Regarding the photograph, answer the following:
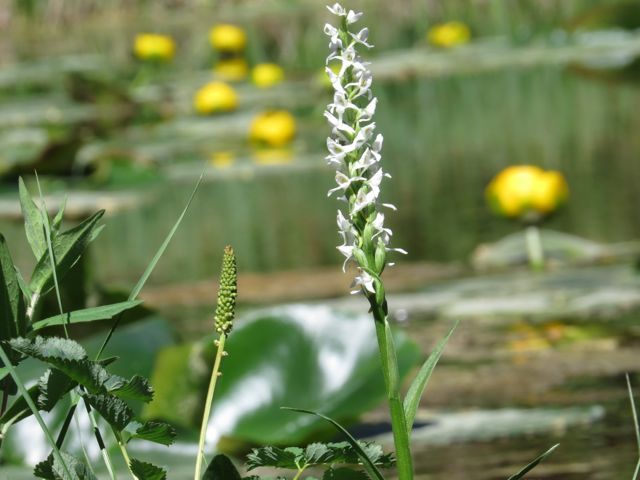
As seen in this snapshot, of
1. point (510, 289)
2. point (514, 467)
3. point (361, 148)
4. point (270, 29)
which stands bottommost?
point (270, 29)

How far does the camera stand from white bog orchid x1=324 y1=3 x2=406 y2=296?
715 mm

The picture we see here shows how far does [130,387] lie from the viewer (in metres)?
0.80

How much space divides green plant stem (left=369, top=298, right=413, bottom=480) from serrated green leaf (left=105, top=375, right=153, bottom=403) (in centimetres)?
15

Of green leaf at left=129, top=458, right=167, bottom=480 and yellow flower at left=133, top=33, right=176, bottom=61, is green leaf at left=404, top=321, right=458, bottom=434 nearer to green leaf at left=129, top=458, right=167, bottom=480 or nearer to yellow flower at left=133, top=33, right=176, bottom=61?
green leaf at left=129, top=458, right=167, bottom=480

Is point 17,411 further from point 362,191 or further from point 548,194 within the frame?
point 548,194

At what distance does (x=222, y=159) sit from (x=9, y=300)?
223 inches

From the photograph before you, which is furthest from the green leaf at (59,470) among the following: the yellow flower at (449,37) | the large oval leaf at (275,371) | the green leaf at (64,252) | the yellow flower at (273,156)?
the yellow flower at (449,37)

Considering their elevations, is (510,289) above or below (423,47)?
above

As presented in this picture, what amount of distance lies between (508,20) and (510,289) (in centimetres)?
925

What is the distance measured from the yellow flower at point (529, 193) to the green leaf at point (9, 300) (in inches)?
111

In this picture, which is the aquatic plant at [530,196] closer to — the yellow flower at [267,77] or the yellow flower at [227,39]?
the yellow flower at [267,77]

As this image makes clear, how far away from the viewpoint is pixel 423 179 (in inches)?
219

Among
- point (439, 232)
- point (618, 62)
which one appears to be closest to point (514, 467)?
point (439, 232)

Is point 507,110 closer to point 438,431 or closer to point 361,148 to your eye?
point 438,431
